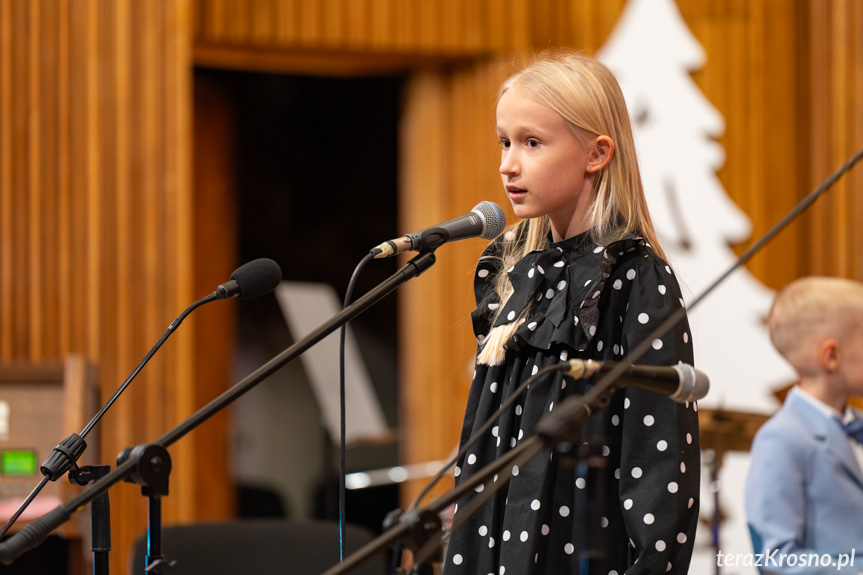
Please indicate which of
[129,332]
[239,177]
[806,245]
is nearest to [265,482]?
[239,177]

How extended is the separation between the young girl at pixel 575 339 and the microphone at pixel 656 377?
245 mm

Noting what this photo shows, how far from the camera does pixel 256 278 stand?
1.65 m

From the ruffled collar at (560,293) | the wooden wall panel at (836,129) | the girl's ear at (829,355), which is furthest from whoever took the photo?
the wooden wall panel at (836,129)

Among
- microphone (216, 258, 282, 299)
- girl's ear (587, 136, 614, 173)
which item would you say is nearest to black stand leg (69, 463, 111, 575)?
microphone (216, 258, 282, 299)

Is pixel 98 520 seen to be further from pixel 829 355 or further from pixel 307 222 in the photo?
pixel 307 222

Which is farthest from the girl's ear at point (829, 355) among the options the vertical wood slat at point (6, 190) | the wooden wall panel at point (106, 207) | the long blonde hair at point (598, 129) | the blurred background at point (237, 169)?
the vertical wood slat at point (6, 190)

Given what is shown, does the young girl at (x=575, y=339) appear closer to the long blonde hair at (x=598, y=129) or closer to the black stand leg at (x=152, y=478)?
the long blonde hair at (x=598, y=129)

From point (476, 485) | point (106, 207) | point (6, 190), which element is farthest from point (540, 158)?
point (6, 190)

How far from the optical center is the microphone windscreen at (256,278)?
64.7 inches

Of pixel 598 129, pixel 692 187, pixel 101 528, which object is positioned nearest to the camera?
pixel 101 528

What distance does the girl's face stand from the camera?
1682 millimetres

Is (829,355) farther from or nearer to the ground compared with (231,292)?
nearer to the ground

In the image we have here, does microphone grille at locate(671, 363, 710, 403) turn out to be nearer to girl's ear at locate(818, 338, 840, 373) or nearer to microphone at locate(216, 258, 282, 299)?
microphone at locate(216, 258, 282, 299)

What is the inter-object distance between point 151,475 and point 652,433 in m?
0.73
